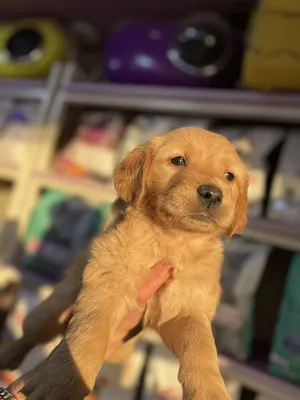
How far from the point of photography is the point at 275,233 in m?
1.20

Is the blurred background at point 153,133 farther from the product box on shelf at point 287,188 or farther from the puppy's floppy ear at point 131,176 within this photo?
the puppy's floppy ear at point 131,176

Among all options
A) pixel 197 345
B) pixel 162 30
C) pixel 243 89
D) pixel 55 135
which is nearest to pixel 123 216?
pixel 197 345

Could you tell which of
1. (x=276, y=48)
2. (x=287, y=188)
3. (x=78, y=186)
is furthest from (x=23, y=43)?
(x=287, y=188)

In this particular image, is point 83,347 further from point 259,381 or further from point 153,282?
point 259,381

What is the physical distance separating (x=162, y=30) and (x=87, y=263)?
1.12 m

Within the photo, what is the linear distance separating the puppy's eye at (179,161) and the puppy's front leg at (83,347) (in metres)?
0.20

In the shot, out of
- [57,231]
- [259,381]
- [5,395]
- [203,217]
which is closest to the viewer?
[5,395]

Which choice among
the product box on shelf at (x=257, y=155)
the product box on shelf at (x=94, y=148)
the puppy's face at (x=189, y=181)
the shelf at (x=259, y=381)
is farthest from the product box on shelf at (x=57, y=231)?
the puppy's face at (x=189, y=181)

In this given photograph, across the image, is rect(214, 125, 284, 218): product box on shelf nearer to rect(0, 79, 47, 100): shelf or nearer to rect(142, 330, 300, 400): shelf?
rect(142, 330, 300, 400): shelf

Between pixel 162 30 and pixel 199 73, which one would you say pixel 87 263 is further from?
pixel 162 30

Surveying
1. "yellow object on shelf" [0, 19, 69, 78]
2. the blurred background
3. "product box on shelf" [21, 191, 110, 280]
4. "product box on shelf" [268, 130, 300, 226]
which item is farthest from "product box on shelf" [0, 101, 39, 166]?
"product box on shelf" [268, 130, 300, 226]

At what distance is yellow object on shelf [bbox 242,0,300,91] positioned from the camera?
1184 millimetres

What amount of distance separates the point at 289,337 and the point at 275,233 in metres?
0.29

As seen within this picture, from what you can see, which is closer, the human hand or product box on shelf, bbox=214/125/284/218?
the human hand
